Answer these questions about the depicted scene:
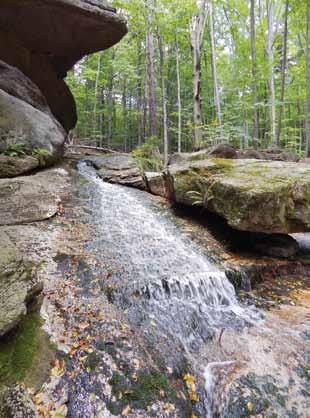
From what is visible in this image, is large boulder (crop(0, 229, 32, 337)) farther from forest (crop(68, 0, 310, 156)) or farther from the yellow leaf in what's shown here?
forest (crop(68, 0, 310, 156))

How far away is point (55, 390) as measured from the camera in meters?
2.13

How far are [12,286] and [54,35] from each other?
377 inches

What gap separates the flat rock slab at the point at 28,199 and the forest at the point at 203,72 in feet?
22.0

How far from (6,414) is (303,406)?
2482mm

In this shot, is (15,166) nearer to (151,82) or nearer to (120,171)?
(120,171)

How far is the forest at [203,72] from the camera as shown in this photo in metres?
12.3

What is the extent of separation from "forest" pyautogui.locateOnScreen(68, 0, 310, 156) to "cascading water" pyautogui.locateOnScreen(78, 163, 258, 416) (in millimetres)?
7434

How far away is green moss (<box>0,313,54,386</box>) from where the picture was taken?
2107mm

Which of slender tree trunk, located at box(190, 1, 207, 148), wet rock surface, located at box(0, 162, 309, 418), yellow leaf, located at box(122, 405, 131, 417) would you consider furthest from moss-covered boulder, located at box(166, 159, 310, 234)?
slender tree trunk, located at box(190, 1, 207, 148)

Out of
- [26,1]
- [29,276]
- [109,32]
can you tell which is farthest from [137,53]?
[29,276]

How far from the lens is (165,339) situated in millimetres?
2926

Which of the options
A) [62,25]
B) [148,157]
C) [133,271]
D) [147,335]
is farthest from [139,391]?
[62,25]

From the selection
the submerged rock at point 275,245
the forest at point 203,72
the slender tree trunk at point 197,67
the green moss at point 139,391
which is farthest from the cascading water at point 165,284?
the slender tree trunk at point 197,67

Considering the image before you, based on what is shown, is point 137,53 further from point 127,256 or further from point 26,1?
point 127,256
